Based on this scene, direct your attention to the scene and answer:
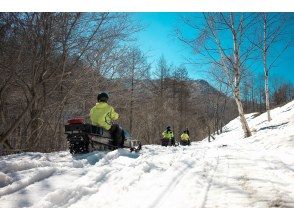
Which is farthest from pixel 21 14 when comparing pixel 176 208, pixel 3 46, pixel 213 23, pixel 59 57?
pixel 213 23

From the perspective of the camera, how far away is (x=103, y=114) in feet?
29.4

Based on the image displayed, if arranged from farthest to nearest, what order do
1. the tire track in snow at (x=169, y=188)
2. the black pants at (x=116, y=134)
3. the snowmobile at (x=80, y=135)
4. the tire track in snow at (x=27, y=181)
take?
the black pants at (x=116, y=134) < the snowmobile at (x=80, y=135) < the tire track in snow at (x=27, y=181) < the tire track in snow at (x=169, y=188)

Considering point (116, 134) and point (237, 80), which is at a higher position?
point (237, 80)

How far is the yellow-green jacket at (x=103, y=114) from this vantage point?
8.93m

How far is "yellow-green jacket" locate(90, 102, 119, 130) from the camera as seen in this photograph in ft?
29.3

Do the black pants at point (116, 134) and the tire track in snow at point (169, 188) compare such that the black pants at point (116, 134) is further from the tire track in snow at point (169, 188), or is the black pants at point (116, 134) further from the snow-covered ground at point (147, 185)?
the tire track in snow at point (169, 188)

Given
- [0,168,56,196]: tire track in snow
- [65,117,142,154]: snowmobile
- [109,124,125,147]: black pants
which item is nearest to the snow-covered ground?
[0,168,56,196]: tire track in snow

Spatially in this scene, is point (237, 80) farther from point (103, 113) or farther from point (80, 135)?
point (80, 135)

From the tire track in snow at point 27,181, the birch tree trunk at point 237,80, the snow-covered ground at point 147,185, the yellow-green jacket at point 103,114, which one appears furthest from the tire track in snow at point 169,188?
the birch tree trunk at point 237,80

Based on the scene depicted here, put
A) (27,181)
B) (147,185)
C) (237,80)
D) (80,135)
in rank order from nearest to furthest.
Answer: (27,181) → (147,185) → (80,135) → (237,80)

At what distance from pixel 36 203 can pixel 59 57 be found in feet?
23.4

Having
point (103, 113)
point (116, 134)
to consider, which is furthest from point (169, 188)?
point (116, 134)

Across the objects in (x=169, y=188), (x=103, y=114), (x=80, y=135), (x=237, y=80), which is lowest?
(x=169, y=188)

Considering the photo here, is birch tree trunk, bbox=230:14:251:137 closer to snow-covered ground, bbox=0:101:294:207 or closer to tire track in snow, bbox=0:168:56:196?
snow-covered ground, bbox=0:101:294:207
